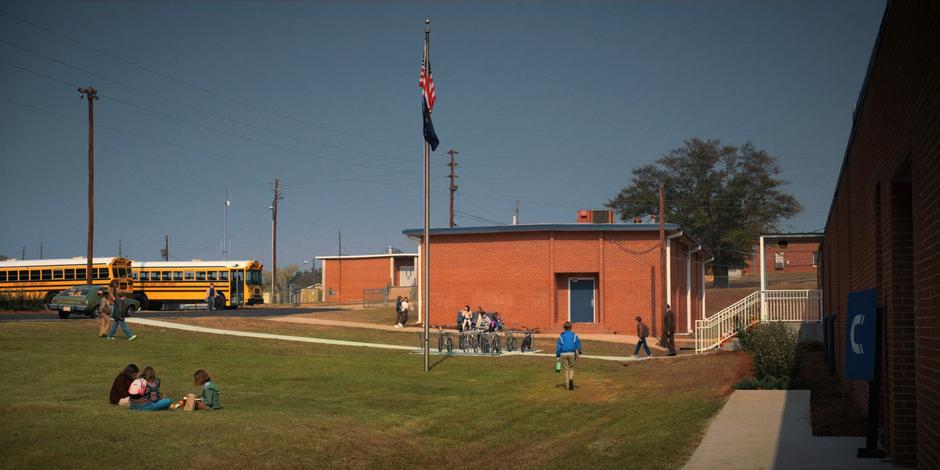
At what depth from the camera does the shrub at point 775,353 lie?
21156mm

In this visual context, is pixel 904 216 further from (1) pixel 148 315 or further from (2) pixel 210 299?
(2) pixel 210 299

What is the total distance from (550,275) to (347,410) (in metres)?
27.1

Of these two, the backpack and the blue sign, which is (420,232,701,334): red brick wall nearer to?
the backpack

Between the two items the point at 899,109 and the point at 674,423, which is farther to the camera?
the point at 674,423

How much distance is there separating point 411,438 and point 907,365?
29.5 feet

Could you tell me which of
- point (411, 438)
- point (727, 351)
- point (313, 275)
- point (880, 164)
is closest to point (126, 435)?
point (411, 438)

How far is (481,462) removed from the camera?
15258 millimetres

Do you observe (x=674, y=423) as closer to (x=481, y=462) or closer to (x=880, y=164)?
(x=481, y=462)

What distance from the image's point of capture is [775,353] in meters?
21.2

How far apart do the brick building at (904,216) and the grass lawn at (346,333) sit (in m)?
21.9

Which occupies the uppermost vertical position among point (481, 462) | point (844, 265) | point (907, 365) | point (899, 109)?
point (899, 109)

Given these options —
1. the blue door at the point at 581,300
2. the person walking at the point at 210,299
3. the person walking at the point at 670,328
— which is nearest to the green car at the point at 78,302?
the person walking at the point at 210,299

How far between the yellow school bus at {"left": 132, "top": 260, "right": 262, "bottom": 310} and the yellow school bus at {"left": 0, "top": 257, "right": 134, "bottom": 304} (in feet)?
4.94

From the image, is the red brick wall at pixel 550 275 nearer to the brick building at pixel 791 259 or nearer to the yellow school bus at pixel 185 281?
the yellow school bus at pixel 185 281
